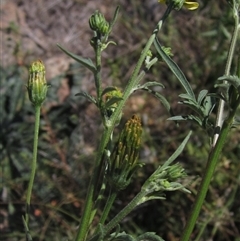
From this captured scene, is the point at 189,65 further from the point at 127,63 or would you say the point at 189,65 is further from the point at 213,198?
the point at 213,198

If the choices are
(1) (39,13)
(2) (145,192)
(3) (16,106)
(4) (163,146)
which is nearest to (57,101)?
(3) (16,106)

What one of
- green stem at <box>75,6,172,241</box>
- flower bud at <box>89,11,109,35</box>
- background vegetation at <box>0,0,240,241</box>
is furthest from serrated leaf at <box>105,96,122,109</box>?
background vegetation at <box>0,0,240,241</box>

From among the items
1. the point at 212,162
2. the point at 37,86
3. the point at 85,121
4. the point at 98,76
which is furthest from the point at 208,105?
the point at 85,121

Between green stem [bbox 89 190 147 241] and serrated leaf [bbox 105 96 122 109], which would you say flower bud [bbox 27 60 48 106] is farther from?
green stem [bbox 89 190 147 241]

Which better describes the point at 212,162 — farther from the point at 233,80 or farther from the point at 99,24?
the point at 99,24

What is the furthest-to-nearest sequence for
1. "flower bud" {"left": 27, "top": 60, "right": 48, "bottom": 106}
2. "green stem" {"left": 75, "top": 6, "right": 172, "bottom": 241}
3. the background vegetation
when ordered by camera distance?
the background vegetation < "flower bud" {"left": 27, "top": 60, "right": 48, "bottom": 106} < "green stem" {"left": 75, "top": 6, "right": 172, "bottom": 241}

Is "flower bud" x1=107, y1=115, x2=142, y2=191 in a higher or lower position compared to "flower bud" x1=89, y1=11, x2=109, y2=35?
lower
